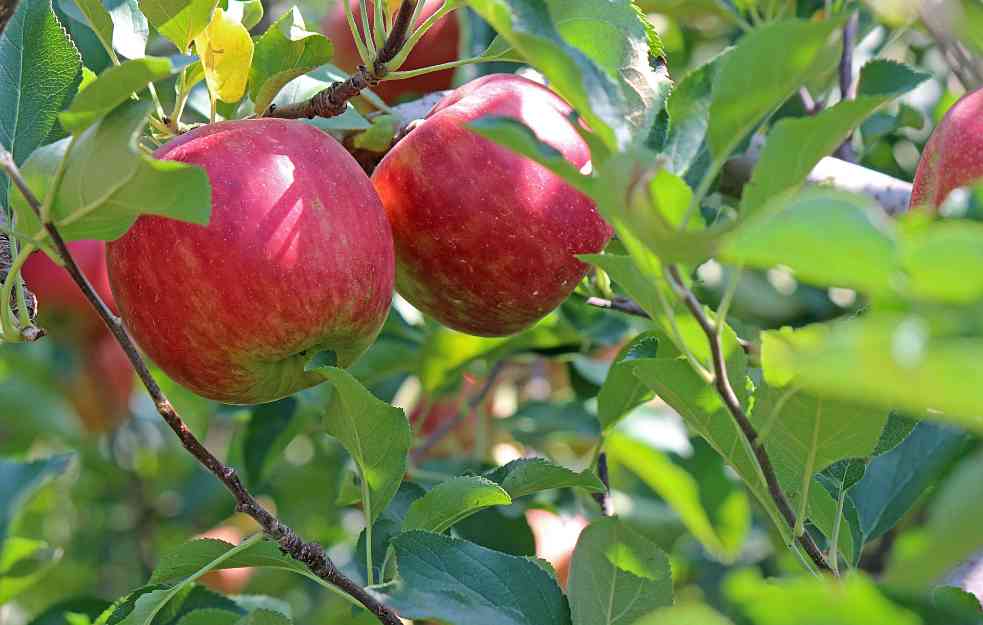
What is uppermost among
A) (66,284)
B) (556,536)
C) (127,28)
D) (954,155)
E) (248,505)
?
(127,28)

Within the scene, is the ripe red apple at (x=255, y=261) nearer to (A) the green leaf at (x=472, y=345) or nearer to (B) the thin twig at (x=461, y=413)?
(A) the green leaf at (x=472, y=345)

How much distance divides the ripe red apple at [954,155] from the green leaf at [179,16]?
558 millimetres

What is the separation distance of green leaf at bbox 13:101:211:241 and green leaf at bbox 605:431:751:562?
0.81m

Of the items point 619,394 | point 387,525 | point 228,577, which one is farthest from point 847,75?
point 228,577

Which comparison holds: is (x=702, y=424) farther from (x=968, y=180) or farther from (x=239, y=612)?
(x=239, y=612)

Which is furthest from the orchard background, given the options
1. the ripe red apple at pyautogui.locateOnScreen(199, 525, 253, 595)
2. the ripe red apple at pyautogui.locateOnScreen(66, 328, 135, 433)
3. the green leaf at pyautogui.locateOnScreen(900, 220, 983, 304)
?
the ripe red apple at pyautogui.locateOnScreen(199, 525, 253, 595)

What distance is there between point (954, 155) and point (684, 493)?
732mm

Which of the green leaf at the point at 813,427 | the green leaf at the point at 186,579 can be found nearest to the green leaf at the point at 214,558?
the green leaf at the point at 186,579

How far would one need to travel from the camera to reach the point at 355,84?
0.93 metres

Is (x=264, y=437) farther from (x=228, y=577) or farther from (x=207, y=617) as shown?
(x=207, y=617)

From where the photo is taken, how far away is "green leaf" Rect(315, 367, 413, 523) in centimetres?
88

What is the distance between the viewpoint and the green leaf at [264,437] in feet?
5.18

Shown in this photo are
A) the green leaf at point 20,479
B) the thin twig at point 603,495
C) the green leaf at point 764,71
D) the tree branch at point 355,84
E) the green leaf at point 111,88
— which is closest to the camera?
the green leaf at point 764,71

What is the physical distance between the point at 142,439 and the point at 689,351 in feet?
6.35
